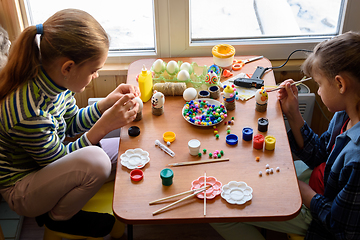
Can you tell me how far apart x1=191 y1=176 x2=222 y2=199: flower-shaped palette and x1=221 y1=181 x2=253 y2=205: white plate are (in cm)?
2

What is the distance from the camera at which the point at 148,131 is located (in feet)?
4.06

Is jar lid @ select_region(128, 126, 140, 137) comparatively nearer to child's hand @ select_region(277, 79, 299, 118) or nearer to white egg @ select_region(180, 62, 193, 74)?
white egg @ select_region(180, 62, 193, 74)

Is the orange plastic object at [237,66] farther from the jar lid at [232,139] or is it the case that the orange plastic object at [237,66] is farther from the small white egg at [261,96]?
the jar lid at [232,139]

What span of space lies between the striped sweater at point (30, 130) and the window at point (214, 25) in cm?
76

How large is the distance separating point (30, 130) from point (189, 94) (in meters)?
0.62

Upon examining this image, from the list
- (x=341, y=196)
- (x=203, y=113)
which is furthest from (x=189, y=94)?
(x=341, y=196)

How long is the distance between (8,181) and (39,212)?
0.15 meters

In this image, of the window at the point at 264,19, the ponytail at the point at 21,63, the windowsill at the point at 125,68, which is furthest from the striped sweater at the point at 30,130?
the window at the point at 264,19

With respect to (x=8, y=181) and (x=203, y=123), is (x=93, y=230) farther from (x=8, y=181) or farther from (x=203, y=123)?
(x=203, y=123)

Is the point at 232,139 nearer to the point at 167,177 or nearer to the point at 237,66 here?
the point at 167,177

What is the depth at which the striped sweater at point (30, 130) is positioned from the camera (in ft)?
3.46

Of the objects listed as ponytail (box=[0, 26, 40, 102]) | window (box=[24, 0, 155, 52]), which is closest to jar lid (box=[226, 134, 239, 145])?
ponytail (box=[0, 26, 40, 102])

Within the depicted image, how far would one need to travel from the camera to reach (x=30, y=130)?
106 cm

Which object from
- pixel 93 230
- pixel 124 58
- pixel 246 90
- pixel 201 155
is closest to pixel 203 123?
pixel 201 155
